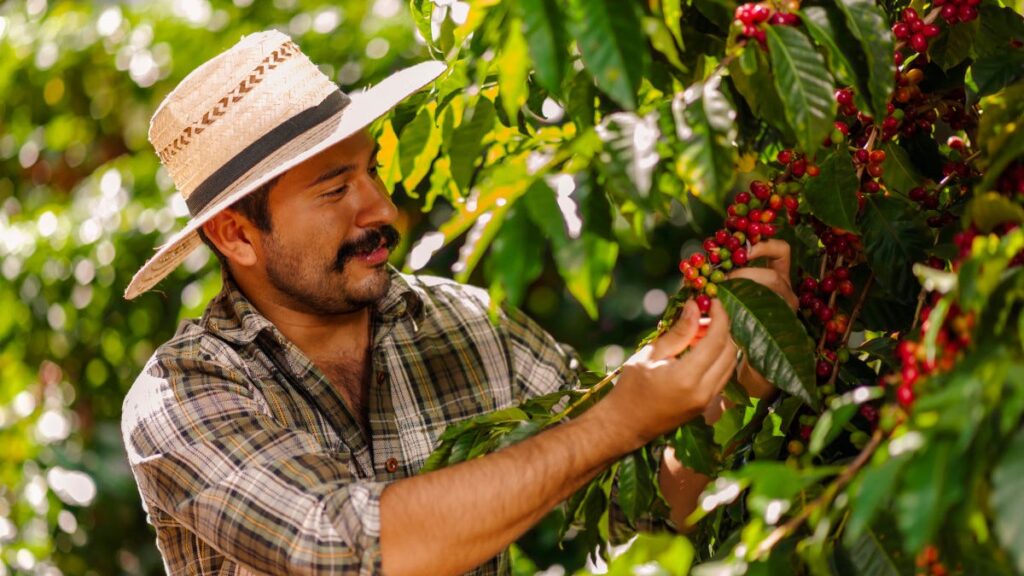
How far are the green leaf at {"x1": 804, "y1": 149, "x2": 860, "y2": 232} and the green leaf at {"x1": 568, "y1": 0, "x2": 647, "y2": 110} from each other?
0.36 m

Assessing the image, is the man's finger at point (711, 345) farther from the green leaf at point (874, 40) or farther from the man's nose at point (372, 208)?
the man's nose at point (372, 208)

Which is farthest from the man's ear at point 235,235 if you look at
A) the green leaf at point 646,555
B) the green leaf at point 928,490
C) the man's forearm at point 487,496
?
the green leaf at point 928,490

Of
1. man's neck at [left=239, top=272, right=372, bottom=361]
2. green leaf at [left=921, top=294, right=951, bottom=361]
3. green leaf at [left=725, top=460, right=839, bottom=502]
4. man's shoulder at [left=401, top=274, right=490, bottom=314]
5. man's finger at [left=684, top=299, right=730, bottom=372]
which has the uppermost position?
green leaf at [left=921, top=294, right=951, bottom=361]

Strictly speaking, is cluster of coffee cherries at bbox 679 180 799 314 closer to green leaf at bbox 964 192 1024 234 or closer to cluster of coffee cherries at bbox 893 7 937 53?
cluster of coffee cherries at bbox 893 7 937 53

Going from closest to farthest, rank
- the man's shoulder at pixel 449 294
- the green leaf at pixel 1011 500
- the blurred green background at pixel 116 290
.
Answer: the green leaf at pixel 1011 500 → the man's shoulder at pixel 449 294 → the blurred green background at pixel 116 290

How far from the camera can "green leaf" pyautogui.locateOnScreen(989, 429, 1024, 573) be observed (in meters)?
0.83

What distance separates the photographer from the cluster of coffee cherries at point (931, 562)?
1.04m

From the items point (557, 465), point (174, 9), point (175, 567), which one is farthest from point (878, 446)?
point (174, 9)

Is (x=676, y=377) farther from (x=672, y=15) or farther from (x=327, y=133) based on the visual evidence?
(x=327, y=133)

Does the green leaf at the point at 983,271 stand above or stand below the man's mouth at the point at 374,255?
above

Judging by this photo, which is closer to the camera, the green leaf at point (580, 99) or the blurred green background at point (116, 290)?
the green leaf at point (580, 99)

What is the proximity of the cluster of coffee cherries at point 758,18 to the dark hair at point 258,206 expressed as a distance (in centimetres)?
106

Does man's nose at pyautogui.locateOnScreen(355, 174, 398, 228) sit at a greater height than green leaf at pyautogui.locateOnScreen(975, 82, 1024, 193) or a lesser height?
lesser

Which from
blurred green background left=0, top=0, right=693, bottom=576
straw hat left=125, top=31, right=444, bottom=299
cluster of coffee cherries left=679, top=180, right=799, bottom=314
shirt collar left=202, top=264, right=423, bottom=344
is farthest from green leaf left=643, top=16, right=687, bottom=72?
blurred green background left=0, top=0, right=693, bottom=576
